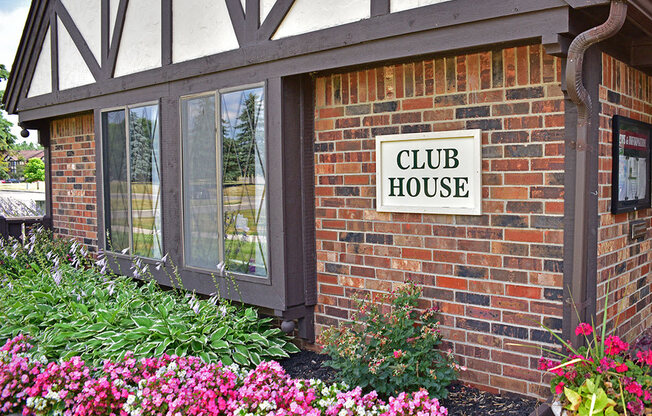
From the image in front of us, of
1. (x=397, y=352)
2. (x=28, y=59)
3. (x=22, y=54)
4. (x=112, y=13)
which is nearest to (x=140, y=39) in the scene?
(x=112, y=13)

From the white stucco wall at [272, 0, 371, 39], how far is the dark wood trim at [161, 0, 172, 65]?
143cm

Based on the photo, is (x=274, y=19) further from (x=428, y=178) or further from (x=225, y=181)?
(x=428, y=178)

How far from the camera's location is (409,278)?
13.7 feet

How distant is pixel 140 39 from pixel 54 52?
1.99 metres

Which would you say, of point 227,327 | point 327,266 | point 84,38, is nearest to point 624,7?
point 327,266

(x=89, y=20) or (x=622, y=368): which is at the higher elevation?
(x=89, y=20)

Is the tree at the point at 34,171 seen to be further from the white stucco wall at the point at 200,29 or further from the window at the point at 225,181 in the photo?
the window at the point at 225,181

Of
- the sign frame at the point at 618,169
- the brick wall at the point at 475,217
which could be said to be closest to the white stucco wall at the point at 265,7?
the brick wall at the point at 475,217

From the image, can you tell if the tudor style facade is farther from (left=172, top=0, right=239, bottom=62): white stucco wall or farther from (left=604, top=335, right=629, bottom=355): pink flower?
(left=604, top=335, right=629, bottom=355): pink flower

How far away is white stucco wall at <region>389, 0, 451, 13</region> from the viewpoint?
363 cm

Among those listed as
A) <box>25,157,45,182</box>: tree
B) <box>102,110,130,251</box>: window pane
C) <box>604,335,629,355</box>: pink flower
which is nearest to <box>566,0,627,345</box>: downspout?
<box>604,335,629,355</box>: pink flower

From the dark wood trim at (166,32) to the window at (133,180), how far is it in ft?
1.69

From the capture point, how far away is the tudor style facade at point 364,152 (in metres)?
3.52

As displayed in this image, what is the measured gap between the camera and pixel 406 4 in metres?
3.73
